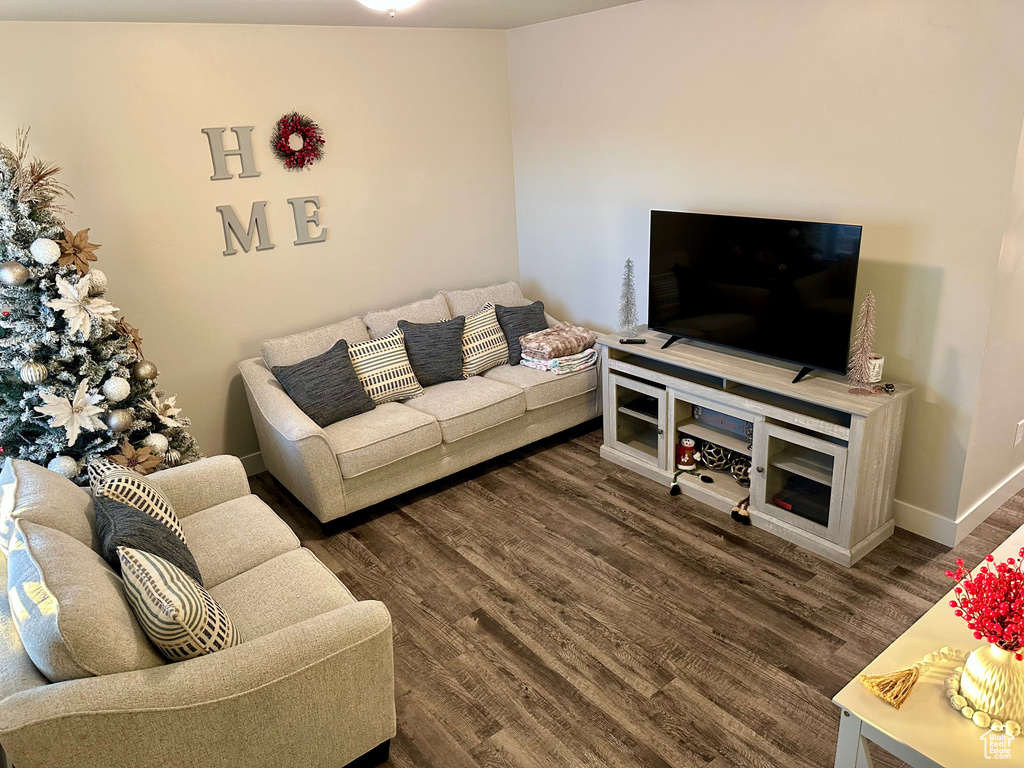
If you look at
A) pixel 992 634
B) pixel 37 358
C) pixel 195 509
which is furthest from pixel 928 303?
pixel 37 358

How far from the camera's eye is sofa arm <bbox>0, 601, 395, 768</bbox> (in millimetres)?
1676

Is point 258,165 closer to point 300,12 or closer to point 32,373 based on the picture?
point 300,12

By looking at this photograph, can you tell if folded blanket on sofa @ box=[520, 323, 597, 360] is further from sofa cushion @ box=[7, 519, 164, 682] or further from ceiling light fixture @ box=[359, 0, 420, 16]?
sofa cushion @ box=[7, 519, 164, 682]

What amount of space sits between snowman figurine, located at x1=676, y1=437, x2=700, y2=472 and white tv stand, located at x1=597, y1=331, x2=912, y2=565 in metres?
0.05

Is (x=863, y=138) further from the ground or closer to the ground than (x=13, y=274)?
further from the ground

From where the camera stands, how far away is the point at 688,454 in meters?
3.88

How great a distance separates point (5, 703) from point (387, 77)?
3.93 metres

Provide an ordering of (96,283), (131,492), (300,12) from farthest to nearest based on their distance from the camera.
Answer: (300,12) < (96,283) < (131,492)

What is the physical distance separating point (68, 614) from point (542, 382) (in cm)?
294

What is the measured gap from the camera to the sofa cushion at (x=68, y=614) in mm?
1733

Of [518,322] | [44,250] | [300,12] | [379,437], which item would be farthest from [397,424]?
[300,12]

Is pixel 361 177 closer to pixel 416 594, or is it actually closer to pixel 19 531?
pixel 416 594

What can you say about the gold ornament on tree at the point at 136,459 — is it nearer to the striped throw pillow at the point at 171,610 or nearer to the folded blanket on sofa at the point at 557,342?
the striped throw pillow at the point at 171,610

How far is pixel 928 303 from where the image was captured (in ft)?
10.2
